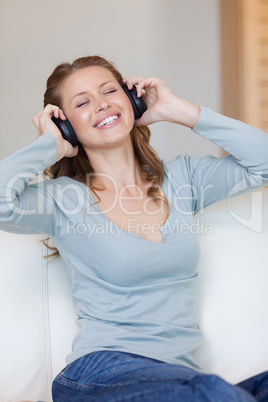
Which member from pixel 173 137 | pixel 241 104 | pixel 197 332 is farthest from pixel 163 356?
pixel 173 137

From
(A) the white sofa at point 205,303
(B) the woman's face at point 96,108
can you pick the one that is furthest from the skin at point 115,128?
(A) the white sofa at point 205,303

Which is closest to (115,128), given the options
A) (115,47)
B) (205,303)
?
(205,303)

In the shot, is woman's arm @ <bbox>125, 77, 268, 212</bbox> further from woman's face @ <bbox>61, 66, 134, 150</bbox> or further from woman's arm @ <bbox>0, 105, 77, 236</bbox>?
woman's arm @ <bbox>0, 105, 77, 236</bbox>

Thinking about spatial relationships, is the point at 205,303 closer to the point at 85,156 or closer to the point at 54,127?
the point at 85,156

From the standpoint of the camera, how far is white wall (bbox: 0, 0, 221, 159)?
3205 mm

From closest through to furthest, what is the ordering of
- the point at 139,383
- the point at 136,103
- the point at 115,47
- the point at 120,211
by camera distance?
the point at 139,383 → the point at 120,211 → the point at 136,103 → the point at 115,47

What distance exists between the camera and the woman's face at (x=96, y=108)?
5.17 ft

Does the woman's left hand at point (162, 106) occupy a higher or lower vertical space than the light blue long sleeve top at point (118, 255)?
higher

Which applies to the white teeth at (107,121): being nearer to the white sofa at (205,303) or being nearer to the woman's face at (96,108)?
the woman's face at (96,108)

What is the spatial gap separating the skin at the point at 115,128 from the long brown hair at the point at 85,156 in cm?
2

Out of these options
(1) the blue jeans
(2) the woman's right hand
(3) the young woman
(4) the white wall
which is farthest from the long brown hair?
(4) the white wall

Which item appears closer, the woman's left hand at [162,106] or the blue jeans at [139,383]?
the blue jeans at [139,383]

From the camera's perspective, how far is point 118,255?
1.43 meters

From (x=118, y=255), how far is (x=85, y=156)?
0.43 metres
